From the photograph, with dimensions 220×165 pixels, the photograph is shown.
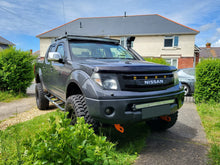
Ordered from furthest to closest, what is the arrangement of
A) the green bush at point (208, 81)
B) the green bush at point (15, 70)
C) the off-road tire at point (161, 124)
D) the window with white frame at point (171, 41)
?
the window with white frame at point (171, 41) < the green bush at point (15, 70) < the green bush at point (208, 81) < the off-road tire at point (161, 124)

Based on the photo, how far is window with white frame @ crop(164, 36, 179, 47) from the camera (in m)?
20.7

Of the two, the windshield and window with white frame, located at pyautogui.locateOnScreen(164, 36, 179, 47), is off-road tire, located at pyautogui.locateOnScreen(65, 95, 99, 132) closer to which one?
the windshield

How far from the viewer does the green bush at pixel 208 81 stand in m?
5.14

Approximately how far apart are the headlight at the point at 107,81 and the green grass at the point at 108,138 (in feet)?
2.05

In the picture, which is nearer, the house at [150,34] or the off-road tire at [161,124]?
the off-road tire at [161,124]

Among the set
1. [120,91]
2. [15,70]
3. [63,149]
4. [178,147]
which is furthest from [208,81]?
[15,70]

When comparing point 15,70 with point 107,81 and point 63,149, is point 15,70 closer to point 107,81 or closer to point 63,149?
point 107,81

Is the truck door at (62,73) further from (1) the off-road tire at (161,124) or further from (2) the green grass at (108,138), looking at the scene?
(1) the off-road tire at (161,124)

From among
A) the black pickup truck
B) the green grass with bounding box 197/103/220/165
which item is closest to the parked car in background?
the green grass with bounding box 197/103/220/165

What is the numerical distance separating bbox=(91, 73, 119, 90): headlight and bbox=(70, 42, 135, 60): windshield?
1046 mm

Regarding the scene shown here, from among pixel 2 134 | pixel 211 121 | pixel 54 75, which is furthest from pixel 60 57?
pixel 211 121

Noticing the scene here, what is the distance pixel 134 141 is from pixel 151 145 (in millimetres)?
271

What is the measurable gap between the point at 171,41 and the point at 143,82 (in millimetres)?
20957

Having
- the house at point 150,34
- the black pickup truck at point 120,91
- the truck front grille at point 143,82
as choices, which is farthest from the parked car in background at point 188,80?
the house at point 150,34
